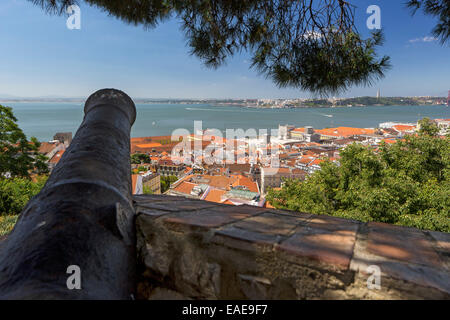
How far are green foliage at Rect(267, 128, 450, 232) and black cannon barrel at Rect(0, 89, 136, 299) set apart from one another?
545 cm

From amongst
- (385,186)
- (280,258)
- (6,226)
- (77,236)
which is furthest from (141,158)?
(280,258)

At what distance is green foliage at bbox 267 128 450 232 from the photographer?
5.31 metres

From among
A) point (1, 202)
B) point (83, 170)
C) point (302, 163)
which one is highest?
point (83, 170)

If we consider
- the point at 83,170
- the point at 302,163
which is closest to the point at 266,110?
the point at 302,163

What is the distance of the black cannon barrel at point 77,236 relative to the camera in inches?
19.3

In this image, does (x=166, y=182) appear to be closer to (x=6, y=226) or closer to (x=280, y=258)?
(x=6, y=226)

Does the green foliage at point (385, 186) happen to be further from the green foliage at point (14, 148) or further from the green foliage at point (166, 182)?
the green foliage at point (166, 182)

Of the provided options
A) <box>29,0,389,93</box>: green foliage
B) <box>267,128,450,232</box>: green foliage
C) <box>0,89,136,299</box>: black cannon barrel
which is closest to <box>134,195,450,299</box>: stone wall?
<box>0,89,136,299</box>: black cannon barrel

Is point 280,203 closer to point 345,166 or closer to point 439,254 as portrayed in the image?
point 345,166

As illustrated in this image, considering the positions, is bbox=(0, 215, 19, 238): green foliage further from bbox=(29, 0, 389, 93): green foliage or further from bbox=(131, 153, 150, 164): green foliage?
bbox=(131, 153, 150, 164): green foliage

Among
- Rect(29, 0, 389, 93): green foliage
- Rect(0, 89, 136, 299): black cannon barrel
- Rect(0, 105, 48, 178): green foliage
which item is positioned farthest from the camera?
Rect(0, 105, 48, 178): green foliage
